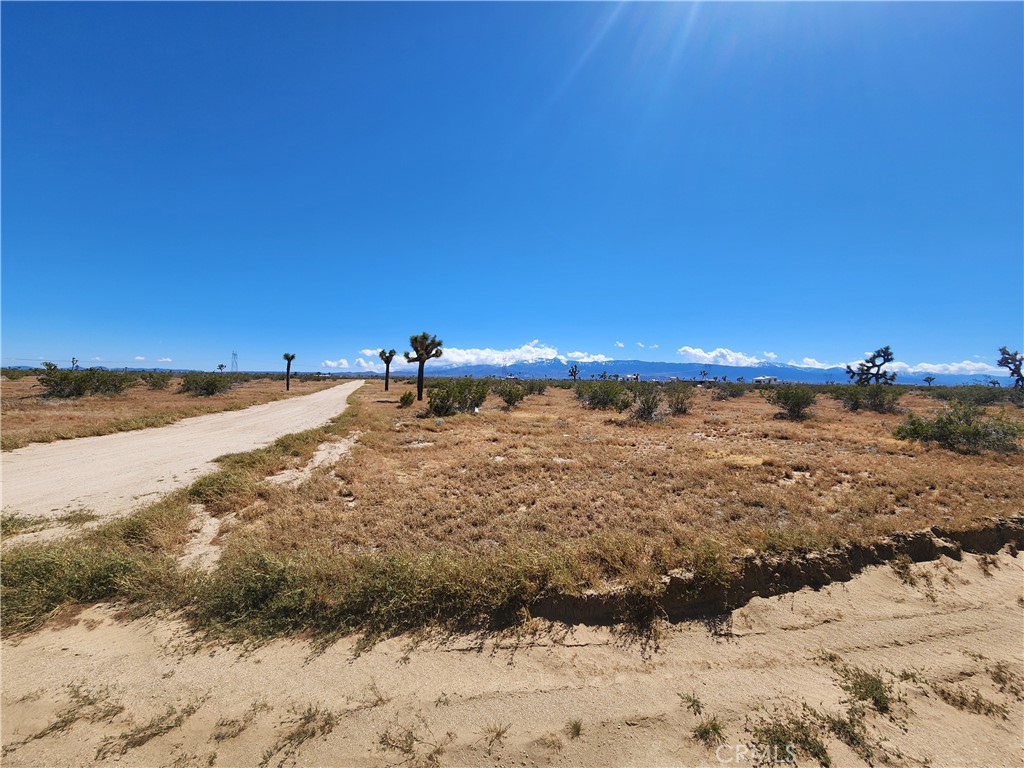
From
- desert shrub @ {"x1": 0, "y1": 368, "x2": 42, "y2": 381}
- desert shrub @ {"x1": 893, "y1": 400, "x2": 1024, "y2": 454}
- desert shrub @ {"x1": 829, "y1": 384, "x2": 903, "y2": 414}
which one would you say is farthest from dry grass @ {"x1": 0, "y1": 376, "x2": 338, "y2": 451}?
desert shrub @ {"x1": 829, "y1": 384, "x2": 903, "y2": 414}

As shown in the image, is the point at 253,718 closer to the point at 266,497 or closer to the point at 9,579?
the point at 9,579

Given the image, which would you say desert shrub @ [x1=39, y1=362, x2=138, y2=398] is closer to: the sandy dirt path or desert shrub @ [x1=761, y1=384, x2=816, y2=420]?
the sandy dirt path

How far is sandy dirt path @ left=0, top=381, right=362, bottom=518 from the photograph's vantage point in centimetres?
798

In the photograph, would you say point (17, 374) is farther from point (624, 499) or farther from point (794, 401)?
point (794, 401)

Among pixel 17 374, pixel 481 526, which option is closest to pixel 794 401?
pixel 481 526

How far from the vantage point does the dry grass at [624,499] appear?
6.05 metres

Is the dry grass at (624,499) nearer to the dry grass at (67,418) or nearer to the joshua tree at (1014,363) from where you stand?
the dry grass at (67,418)

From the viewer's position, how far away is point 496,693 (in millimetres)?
3535

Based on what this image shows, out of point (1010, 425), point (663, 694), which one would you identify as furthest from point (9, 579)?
point (1010, 425)

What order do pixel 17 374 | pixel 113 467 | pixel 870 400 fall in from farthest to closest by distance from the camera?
pixel 17 374, pixel 870 400, pixel 113 467

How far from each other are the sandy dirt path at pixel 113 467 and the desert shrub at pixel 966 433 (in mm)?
23883

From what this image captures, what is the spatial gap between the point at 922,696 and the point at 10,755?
8.03 meters

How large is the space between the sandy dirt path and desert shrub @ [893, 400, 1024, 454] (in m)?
23.9

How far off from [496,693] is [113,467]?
43.4 ft
